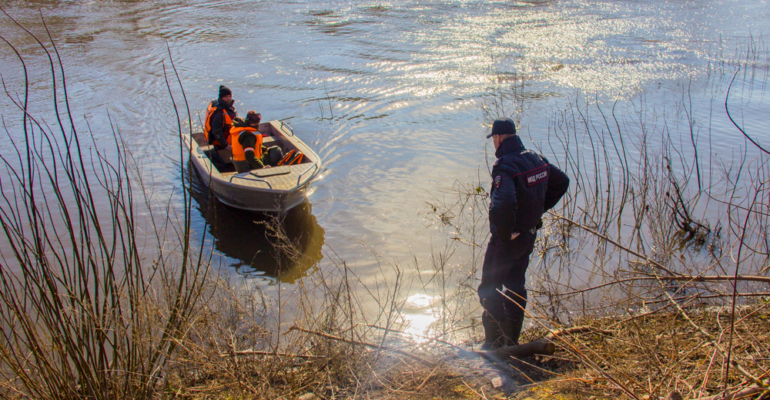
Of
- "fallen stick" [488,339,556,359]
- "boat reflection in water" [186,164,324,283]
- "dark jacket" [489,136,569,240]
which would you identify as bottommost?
"boat reflection in water" [186,164,324,283]

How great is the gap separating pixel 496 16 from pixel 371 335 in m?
24.2

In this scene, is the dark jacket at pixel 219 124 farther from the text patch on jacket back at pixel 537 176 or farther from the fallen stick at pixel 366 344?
the text patch on jacket back at pixel 537 176

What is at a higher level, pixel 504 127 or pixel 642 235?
pixel 504 127

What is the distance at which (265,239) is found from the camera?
7.32 m

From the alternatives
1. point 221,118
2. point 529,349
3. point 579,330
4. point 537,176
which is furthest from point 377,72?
point 529,349

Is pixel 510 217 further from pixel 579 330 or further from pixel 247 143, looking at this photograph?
pixel 247 143

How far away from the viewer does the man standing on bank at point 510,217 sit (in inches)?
149

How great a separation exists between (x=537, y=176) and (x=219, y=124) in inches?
242

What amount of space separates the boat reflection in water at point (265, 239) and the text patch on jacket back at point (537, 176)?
10.6 ft

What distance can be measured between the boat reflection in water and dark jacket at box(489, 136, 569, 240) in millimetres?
3058

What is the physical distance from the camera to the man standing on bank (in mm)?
3775

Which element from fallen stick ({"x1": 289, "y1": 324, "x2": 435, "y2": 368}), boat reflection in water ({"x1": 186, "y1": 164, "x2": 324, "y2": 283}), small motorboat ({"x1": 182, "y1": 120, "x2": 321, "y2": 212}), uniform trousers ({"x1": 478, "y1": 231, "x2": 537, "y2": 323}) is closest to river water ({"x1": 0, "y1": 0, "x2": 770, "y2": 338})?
boat reflection in water ({"x1": 186, "y1": 164, "x2": 324, "y2": 283})

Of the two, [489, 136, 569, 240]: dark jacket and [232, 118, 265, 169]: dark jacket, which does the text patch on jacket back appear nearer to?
[489, 136, 569, 240]: dark jacket

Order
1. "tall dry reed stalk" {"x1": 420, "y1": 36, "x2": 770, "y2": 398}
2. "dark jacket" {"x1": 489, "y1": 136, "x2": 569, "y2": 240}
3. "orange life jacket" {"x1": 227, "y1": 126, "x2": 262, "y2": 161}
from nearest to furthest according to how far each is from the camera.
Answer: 1. "dark jacket" {"x1": 489, "y1": 136, "x2": 569, "y2": 240}
2. "tall dry reed stalk" {"x1": 420, "y1": 36, "x2": 770, "y2": 398}
3. "orange life jacket" {"x1": 227, "y1": 126, "x2": 262, "y2": 161}
